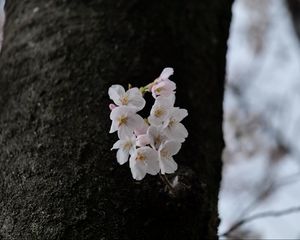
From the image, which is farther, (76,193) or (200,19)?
(200,19)

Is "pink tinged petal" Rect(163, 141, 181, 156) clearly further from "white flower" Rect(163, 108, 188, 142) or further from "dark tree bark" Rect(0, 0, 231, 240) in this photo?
"dark tree bark" Rect(0, 0, 231, 240)

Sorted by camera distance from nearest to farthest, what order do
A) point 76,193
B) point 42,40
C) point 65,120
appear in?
point 76,193
point 65,120
point 42,40

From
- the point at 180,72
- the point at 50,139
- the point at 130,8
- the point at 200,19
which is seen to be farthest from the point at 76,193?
the point at 200,19

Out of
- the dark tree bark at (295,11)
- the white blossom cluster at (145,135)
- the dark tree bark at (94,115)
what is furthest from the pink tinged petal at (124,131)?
the dark tree bark at (295,11)

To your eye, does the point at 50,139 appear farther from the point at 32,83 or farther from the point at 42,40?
A: the point at 42,40

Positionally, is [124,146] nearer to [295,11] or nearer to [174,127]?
[174,127]

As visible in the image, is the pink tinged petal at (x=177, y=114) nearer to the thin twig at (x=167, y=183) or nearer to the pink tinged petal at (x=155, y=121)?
the pink tinged petal at (x=155, y=121)

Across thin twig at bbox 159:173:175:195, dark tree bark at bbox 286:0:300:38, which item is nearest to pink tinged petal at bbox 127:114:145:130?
thin twig at bbox 159:173:175:195
